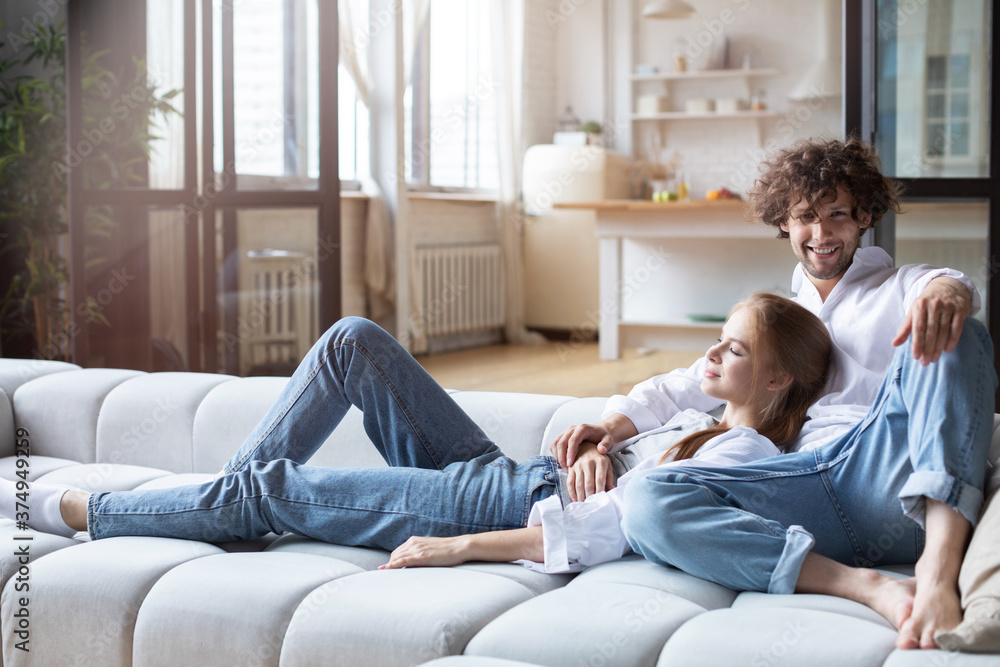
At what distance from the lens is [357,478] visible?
172 centimetres

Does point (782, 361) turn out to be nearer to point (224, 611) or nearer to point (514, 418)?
point (514, 418)

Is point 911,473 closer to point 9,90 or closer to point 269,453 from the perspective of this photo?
point 269,453

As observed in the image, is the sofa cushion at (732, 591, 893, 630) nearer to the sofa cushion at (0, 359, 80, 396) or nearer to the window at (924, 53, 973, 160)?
the sofa cushion at (0, 359, 80, 396)

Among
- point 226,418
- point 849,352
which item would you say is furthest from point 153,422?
point 849,352

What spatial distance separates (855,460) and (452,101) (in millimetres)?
5328

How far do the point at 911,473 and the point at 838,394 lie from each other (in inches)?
12.0

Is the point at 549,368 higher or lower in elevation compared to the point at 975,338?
lower

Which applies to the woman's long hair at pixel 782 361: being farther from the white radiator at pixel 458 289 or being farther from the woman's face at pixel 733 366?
the white radiator at pixel 458 289

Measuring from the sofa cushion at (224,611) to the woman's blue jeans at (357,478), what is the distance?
15 cm

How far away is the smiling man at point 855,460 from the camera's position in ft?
4.39

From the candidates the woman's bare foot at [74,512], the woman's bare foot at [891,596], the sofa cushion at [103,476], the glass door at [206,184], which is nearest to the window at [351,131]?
the glass door at [206,184]

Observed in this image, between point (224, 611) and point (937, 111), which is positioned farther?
point (937, 111)

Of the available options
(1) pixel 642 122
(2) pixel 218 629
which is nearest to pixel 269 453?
(2) pixel 218 629

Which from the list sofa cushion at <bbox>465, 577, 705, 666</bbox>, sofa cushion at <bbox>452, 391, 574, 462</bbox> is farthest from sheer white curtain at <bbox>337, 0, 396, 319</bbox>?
sofa cushion at <bbox>465, 577, 705, 666</bbox>
